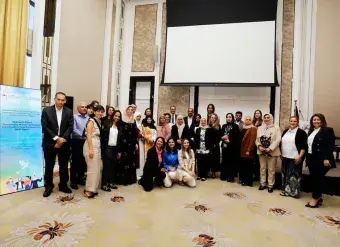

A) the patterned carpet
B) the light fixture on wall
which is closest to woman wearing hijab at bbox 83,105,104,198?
the patterned carpet

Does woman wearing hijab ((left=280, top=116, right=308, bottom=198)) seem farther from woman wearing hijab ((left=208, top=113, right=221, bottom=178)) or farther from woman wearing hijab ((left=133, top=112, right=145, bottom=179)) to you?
woman wearing hijab ((left=133, top=112, right=145, bottom=179))

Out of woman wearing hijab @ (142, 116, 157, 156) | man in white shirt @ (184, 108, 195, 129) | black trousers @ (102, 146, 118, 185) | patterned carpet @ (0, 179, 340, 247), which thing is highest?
man in white shirt @ (184, 108, 195, 129)

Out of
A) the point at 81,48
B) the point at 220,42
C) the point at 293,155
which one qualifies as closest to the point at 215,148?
the point at 293,155

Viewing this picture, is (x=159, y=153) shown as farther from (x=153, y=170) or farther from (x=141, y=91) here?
(x=141, y=91)

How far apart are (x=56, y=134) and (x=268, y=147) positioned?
2886mm

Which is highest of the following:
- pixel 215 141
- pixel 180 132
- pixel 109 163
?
pixel 180 132

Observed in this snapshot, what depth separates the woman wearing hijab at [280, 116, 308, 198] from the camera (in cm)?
315

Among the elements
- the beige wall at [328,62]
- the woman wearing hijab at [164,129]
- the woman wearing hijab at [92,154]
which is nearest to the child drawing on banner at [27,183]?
the woman wearing hijab at [92,154]

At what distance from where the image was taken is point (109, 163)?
331 cm

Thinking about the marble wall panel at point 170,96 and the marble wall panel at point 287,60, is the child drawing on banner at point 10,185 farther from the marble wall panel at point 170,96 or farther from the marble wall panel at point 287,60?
the marble wall panel at point 287,60

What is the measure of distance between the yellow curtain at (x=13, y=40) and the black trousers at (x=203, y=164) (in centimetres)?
302

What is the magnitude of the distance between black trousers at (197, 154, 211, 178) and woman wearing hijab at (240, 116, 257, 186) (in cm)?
58

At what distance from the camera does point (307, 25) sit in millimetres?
5312

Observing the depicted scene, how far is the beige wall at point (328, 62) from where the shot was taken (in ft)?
16.8
